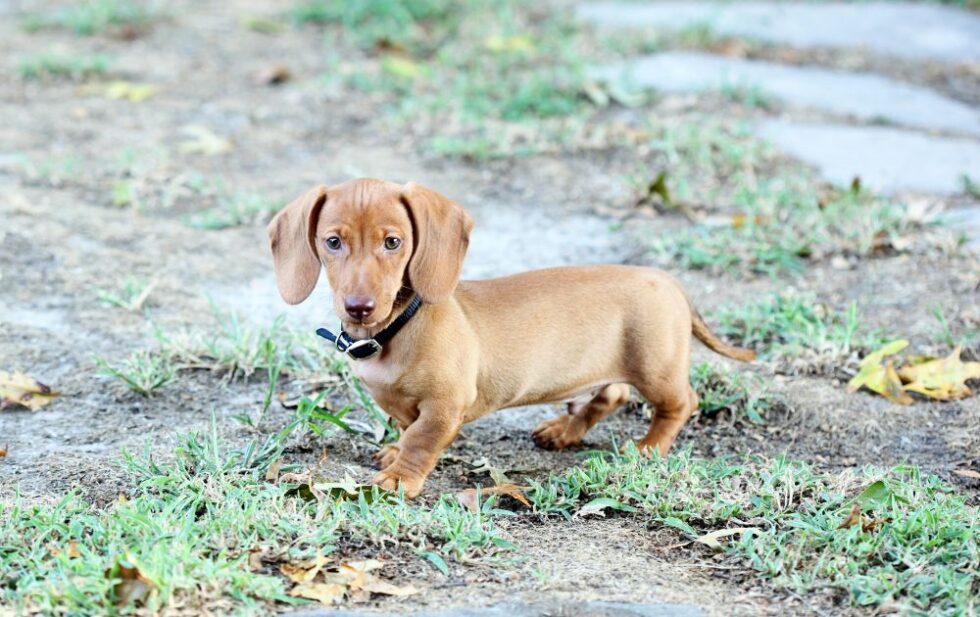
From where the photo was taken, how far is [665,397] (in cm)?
412

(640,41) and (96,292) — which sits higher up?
(640,41)

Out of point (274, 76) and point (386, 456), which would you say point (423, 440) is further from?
point (274, 76)

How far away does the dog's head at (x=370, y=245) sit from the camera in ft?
11.3

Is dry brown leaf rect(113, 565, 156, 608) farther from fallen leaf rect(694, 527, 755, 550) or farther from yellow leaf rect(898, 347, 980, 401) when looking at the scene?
yellow leaf rect(898, 347, 980, 401)

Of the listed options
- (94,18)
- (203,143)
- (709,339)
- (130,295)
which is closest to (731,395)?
(709,339)

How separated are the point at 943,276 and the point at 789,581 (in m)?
2.72

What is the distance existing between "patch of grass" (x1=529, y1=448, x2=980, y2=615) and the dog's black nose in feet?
2.67

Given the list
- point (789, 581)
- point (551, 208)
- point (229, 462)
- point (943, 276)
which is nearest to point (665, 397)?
point (789, 581)

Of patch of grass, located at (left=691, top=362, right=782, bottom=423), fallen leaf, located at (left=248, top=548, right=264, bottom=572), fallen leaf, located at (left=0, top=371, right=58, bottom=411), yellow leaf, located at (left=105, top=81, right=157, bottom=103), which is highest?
yellow leaf, located at (left=105, top=81, right=157, bottom=103)

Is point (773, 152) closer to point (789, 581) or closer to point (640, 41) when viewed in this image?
point (640, 41)

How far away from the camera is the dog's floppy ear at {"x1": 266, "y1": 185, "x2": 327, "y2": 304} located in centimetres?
360

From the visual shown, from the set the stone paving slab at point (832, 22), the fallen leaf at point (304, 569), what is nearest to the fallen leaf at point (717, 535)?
the fallen leaf at point (304, 569)

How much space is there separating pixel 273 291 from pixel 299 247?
1.90 m

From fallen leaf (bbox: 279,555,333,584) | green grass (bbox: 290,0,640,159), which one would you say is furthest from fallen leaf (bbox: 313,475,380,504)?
green grass (bbox: 290,0,640,159)
